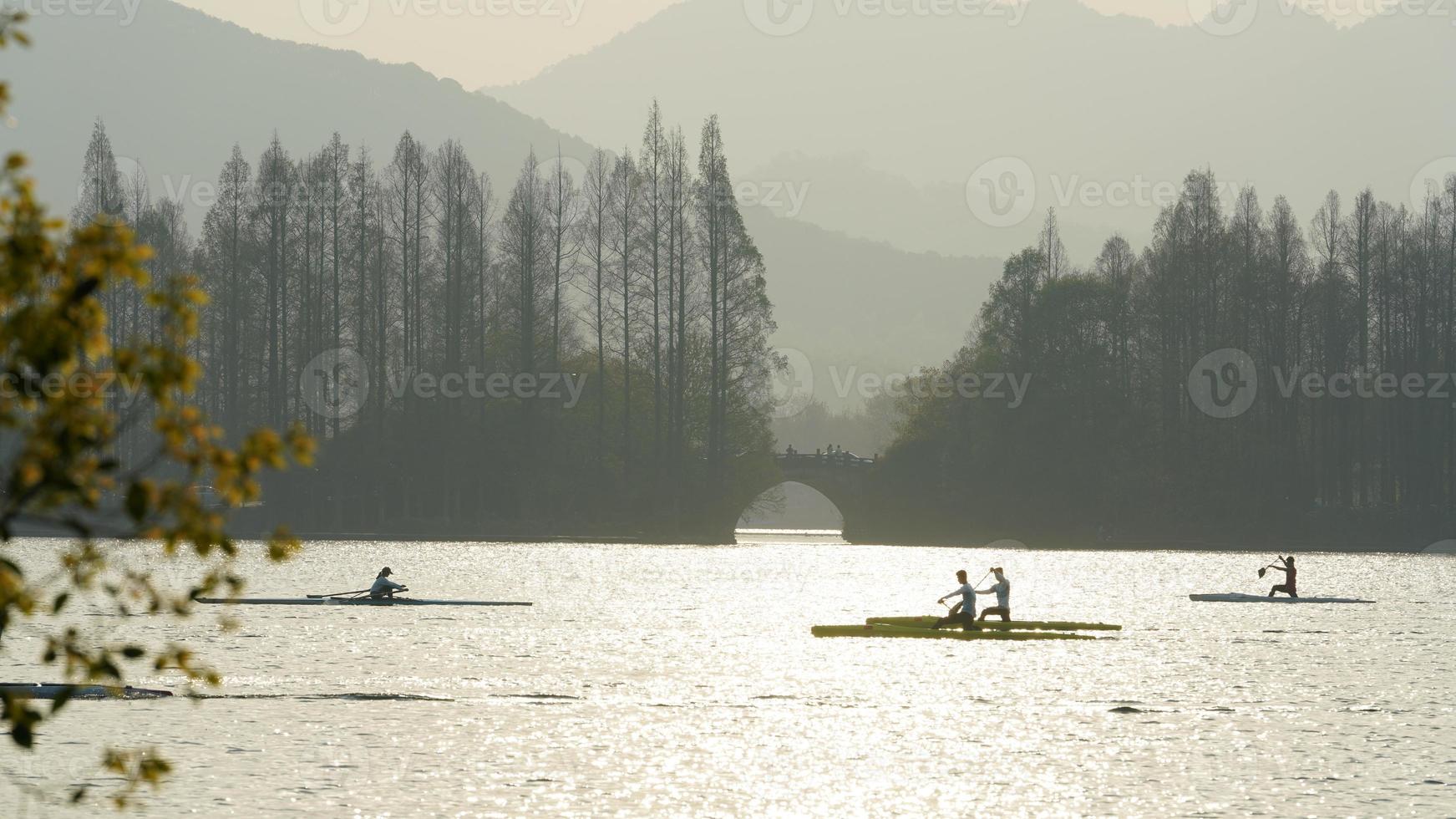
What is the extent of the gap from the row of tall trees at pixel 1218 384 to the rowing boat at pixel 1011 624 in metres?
59.9

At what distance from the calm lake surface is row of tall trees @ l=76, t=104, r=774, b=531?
139 ft

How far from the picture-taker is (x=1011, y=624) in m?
45.5

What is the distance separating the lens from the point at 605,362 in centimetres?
11538

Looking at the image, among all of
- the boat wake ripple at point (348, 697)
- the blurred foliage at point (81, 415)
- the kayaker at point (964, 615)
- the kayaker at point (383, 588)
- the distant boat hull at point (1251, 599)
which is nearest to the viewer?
the blurred foliage at point (81, 415)

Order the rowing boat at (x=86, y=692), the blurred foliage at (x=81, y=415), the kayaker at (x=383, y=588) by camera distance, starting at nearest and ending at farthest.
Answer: the blurred foliage at (x=81, y=415) → the rowing boat at (x=86, y=692) → the kayaker at (x=383, y=588)

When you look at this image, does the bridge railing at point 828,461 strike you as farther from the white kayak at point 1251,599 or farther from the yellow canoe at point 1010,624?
the yellow canoe at point 1010,624

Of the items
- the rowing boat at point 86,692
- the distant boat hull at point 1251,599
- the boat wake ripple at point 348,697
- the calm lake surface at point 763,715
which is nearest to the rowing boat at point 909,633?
the calm lake surface at point 763,715

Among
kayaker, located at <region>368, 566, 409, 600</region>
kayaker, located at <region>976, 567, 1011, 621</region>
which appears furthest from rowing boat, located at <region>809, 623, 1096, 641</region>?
kayaker, located at <region>368, 566, 409, 600</region>

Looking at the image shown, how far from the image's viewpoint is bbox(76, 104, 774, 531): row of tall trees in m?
106

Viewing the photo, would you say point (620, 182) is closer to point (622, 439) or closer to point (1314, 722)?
point (622, 439)

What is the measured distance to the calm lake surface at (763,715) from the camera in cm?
2241

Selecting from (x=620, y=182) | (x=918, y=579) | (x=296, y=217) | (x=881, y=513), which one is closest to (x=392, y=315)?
(x=296, y=217)

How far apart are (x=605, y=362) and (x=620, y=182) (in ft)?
40.6

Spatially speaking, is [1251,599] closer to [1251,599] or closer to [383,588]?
[1251,599]
